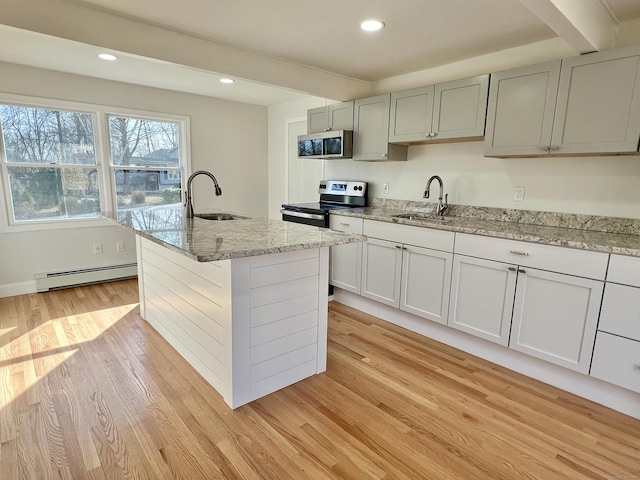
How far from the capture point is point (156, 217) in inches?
109

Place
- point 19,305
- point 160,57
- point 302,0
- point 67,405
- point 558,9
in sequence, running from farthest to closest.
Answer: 1. point 19,305
2. point 160,57
3. point 302,0
4. point 67,405
5. point 558,9

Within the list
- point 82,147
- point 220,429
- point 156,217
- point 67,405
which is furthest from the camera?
point 82,147

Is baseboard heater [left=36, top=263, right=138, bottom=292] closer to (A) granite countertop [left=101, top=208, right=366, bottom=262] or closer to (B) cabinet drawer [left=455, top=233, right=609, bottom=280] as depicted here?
(A) granite countertop [left=101, top=208, right=366, bottom=262]

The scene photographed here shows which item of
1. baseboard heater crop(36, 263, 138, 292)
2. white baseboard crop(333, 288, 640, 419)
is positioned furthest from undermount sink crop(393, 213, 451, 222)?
baseboard heater crop(36, 263, 138, 292)

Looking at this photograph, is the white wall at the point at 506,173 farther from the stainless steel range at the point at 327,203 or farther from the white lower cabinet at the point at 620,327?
the white lower cabinet at the point at 620,327

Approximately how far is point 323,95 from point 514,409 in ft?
9.98

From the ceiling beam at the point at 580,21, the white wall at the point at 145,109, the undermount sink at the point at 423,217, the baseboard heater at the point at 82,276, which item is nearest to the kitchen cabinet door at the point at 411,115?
the undermount sink at the point at 423,217

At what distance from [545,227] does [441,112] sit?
46.4 inches

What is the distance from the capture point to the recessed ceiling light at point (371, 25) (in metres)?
2.34

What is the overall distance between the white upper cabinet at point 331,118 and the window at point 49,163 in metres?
2.46

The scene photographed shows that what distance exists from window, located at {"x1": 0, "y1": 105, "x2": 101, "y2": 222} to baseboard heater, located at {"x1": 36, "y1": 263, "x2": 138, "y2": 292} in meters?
0.62

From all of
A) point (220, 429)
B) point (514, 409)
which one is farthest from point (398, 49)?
point (220, 429)

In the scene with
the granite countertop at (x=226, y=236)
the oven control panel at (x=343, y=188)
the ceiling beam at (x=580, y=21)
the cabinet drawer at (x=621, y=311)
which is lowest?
the cabinet drawer at (x=621, y=311)

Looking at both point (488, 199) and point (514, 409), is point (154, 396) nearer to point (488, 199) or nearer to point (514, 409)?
point (514, 409)
